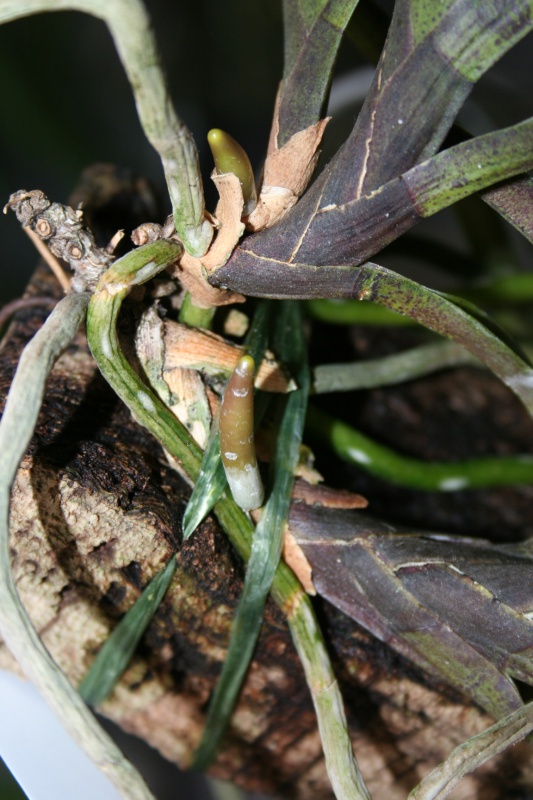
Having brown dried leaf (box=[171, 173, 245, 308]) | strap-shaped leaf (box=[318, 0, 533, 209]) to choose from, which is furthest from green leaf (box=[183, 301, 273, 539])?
strap-shaped leaf (box=[318, 0, 533, 209])

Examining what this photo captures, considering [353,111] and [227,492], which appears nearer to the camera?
[227,492]

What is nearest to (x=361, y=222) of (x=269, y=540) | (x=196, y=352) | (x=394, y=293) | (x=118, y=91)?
(x=394, y=293)

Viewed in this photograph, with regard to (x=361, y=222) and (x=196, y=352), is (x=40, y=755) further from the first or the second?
(x=361, y=222)

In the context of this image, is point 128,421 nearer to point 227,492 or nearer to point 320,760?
point 227,492

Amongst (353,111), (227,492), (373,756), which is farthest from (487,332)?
(353,111)

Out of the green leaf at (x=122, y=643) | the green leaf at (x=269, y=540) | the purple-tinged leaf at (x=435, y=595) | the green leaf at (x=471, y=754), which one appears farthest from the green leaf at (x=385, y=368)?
the green leaf at (x=471, y=754)

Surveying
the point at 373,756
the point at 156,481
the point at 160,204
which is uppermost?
the point at 160,204

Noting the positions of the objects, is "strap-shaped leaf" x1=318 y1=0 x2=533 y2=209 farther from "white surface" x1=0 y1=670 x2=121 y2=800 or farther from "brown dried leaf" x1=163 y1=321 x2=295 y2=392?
"white surface" x1=0 y1=670 x2=121 y2=800
